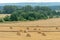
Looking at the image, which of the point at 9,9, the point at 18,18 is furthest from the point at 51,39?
the point at 9,9

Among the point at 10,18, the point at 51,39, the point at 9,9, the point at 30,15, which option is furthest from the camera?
the point at 9,9

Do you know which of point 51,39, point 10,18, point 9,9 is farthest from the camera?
point 9,9

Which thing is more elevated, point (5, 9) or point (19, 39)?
point (19, 39)

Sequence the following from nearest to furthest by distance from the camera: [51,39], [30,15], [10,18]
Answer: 1. [51,39]
2. [10,18]
3. [30,15]

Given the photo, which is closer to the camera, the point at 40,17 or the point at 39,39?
the point at 39,39

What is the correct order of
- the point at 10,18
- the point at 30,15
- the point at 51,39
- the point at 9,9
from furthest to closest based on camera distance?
the point at 9,9 → the point at 30,15 → the point at 10,18 → the point at 51,39

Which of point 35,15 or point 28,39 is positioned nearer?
point 28,39

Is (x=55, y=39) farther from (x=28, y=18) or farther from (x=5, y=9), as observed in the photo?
(x=5, y=9)

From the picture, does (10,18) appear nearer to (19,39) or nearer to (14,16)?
(14,16)

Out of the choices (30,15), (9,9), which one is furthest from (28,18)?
(9,9)
